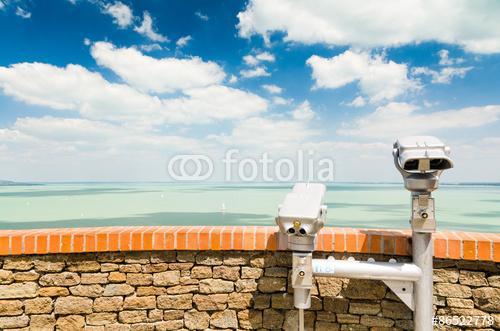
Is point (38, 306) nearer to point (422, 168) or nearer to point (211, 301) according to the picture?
point (211, 301)

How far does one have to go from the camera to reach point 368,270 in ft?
7.06

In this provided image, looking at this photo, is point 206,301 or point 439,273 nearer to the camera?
point 439,273

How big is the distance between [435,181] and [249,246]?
1.27 m

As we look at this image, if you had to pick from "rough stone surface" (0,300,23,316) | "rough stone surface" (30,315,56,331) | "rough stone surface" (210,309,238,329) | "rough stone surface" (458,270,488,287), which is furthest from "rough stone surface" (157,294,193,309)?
"rough stone surface" (458,270,488,287)

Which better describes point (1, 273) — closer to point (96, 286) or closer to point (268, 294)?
point (96, 286)

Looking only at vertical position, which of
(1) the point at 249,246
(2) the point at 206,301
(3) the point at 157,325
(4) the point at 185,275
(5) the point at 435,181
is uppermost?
(5) the point at 435,181

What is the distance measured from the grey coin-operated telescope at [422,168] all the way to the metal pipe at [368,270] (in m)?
0.26

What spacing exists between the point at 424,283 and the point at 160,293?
5.84 feet

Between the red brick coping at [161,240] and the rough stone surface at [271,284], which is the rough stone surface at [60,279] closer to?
the red brick coping at [161,240]

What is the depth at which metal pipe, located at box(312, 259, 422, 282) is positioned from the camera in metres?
2.12

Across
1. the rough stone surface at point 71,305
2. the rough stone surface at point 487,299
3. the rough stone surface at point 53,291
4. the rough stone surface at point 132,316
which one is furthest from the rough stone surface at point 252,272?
the rough stone surface at point 487,299

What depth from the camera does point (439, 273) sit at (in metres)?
2.30

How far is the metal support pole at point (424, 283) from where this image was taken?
2.13m

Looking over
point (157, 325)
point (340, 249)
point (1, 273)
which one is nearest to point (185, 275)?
point (157, 325)
